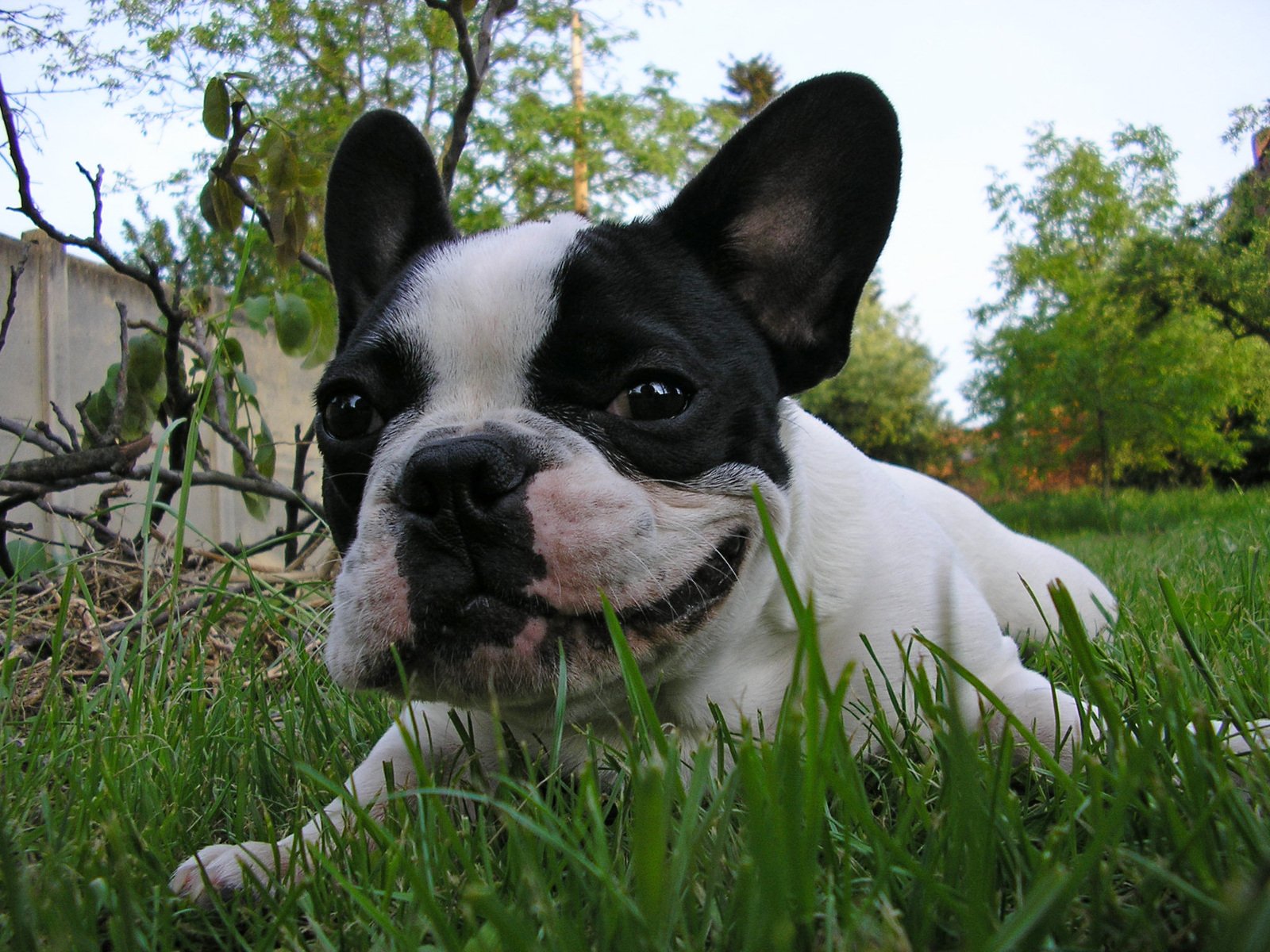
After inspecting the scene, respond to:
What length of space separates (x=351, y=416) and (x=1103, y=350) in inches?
375

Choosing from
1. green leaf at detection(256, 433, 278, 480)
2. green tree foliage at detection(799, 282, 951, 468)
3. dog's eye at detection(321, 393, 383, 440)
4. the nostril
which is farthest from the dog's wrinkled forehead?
green tree foliage at detection(799, 282, 951, 468)

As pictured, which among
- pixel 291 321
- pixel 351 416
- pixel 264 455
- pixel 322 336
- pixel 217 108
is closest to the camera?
pixel 351 416

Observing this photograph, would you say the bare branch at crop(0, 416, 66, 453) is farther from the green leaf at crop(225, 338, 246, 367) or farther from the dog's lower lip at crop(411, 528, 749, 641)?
the dog's lower lip at crop(411, 528, 749, 641)

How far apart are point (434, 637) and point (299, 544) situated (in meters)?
3.65

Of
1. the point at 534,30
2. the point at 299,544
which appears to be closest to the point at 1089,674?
the point at 299,544

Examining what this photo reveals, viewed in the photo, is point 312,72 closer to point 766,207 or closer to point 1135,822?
point 766,207

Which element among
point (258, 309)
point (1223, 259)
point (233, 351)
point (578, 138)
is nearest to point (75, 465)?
point (233, 351)

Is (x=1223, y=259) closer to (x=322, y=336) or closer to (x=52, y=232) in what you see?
(x=322, y=336)

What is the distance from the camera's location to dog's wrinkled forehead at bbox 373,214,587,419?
1497 millimetres

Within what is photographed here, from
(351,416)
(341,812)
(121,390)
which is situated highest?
(121,390)

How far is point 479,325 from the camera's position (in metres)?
1.51

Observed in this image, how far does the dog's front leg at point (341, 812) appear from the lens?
1.01 m

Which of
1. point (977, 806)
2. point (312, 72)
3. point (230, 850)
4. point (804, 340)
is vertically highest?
point (312, 72)

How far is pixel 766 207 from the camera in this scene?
5.98 feet
